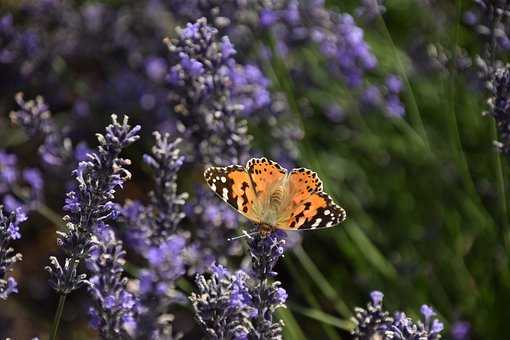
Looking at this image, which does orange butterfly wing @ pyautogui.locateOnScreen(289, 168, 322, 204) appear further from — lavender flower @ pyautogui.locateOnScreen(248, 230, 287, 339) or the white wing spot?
lavender flower @ pyautogui.locateOnScreen(248, 230, 287, 339)

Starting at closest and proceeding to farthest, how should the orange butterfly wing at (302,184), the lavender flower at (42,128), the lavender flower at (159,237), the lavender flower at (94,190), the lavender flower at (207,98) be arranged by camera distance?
the lavender flower at (159,237) < the lavender flower at (94,190) < the orange butterfly wing at (302,184) < the lavender flower at (207,98) < the lavender flower at (42,128)

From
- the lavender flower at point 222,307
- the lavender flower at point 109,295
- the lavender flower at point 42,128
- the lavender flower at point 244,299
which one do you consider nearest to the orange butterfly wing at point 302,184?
the lavender flower at point 244,299

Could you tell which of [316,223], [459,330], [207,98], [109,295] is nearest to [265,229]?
[316,223]

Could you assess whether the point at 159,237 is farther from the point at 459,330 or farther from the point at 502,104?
the point at 459,330

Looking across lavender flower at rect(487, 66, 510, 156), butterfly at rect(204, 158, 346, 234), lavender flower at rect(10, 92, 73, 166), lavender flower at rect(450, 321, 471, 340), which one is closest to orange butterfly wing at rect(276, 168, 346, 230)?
butterfly at rect(204, 158, 346, 234)

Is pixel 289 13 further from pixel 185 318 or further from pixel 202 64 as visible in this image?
pixel 185 318

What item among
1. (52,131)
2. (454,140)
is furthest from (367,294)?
(52,131)

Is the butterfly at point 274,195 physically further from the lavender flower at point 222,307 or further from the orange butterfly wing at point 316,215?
the lavender flower at point 222,307
